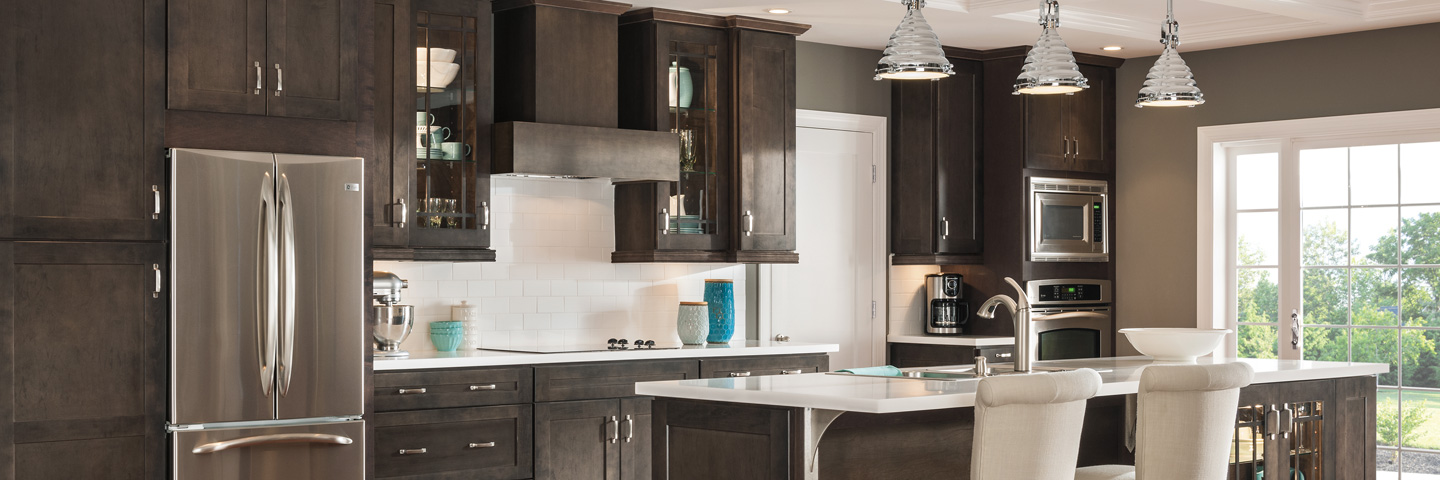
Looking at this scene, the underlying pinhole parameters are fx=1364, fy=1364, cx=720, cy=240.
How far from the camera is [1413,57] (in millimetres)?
6273

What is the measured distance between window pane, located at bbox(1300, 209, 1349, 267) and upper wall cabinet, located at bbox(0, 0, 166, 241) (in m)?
5.24

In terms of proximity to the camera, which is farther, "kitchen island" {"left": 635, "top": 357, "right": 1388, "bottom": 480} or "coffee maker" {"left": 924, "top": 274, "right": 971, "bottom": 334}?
"coffee maker" {"left": 924, "top": 274, "right": 971, "bottom": 334}

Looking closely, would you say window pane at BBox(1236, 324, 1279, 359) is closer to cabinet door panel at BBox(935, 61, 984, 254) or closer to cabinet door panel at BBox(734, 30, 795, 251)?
cabinet door panel at BBox(935, 61, 984, 254)

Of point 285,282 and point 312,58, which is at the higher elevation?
point 312,58

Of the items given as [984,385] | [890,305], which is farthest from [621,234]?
[984,385]

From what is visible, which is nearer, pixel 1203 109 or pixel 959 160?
pixel 1203 109

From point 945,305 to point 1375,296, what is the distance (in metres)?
2.04

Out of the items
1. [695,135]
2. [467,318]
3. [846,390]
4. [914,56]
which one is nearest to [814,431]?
[846,390]

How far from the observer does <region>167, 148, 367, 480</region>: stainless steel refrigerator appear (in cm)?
430

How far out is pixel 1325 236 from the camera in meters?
6.67

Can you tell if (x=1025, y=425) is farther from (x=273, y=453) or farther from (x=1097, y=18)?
(x=1097, y=18)

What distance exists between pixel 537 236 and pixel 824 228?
1581 mm

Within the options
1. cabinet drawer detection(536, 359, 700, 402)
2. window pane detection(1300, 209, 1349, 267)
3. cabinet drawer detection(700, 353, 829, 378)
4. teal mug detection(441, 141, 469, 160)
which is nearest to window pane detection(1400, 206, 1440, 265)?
window pane detection(1300, 209, 1349, 267)

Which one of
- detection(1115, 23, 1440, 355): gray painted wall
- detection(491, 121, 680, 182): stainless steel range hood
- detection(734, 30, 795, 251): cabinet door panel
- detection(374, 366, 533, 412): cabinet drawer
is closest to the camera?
detection(374, 366, 533, 412): cabinet drawer
